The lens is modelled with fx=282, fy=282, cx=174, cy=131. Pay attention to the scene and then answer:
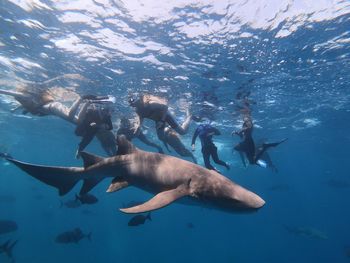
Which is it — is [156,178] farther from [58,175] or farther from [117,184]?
[58,175]

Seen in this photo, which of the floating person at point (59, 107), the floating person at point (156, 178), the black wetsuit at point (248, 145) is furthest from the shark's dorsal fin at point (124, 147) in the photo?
the black wetsuit at point (248, 145)

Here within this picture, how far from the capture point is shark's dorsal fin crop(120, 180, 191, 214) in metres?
4.09

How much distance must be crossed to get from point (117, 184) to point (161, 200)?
1864 mm

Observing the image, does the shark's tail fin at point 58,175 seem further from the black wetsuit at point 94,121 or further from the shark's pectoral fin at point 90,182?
the black wetsuit at point 94,121

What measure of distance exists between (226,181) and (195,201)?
67 centimetres

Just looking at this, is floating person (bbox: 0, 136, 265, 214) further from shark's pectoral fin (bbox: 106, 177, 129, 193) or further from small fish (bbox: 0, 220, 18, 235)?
small fish (bbox: 0, 220, 18, 235)

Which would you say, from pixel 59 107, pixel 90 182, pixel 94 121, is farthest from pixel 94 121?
pixel 90 182

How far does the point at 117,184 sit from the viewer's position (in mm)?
5945

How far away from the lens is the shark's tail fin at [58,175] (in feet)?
19.2

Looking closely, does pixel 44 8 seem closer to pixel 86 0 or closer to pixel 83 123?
pixel 86 0

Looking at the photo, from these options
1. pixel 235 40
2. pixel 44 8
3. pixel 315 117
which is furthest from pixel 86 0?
pixel 315 117

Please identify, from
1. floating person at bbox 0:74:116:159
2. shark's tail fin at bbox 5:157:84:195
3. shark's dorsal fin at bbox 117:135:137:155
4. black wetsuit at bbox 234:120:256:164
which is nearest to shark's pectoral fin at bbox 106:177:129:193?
shark's dorsal fin at bbox 117:135:137:155

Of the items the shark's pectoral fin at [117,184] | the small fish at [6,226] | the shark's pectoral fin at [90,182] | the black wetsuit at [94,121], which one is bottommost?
the small fish at [6,226]

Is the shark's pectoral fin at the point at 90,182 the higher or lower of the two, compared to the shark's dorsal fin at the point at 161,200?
lower
